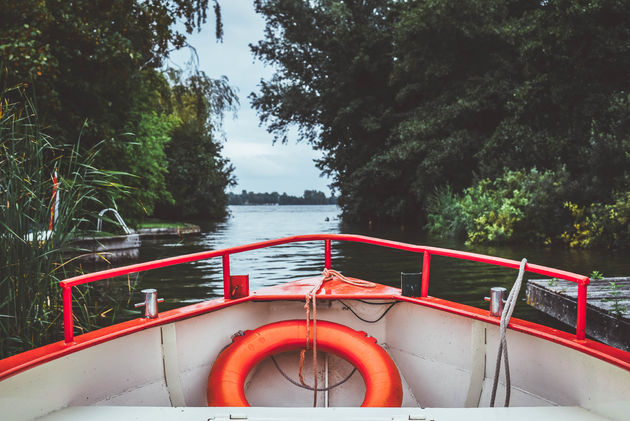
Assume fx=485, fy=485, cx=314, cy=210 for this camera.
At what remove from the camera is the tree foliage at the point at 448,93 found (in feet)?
41.6

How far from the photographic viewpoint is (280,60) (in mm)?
25203

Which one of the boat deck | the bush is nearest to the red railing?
the boat deck

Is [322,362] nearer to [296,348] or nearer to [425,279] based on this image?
[296,348]

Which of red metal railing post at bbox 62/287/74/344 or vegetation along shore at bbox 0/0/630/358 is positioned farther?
vegetation along shore at bbox 0/0/630/358

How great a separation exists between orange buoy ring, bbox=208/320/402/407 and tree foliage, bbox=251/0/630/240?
34.1ft

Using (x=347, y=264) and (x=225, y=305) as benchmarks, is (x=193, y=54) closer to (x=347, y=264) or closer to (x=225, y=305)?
(x=347, y=264)

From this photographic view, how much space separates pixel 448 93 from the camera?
61.5ft

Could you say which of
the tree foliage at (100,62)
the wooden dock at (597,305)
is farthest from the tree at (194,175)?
the wooden dock at (597,305)

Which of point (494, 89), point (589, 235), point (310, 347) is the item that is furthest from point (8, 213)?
point (494, 89)

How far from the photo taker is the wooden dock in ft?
13.4

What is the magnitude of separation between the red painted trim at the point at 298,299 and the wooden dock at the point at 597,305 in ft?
6.83

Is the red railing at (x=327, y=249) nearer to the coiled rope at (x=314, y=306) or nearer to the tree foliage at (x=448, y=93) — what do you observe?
the coiled rope at (x=314, y=306)

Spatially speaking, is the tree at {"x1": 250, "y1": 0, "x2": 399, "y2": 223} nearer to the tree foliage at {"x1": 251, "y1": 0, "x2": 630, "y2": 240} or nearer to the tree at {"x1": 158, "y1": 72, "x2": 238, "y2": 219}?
the tree foliage at {"x1": 251, "y1": 0, "x2": 630, "y2": 240}

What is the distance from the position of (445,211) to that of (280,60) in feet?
43.2
